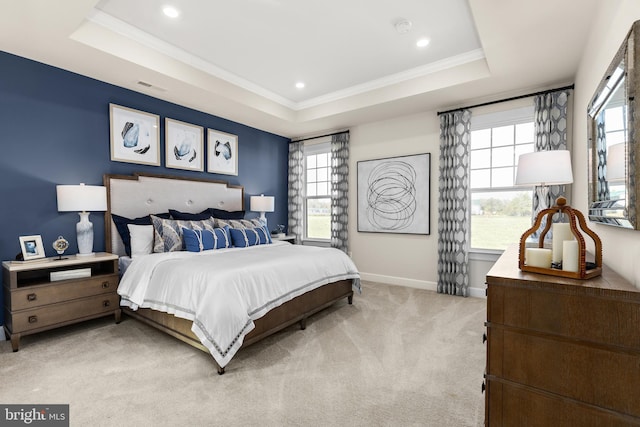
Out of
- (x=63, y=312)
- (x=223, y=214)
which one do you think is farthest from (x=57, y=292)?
(x=223, y=214)

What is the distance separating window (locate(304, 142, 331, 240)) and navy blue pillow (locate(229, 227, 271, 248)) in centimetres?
193

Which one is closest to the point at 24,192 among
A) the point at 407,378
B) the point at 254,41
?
the point at 254,41

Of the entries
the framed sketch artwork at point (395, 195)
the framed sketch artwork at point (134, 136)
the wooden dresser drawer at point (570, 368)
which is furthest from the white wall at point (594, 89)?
the framed sketch artwork at point (134, 136)

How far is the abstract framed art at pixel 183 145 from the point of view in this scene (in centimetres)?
414

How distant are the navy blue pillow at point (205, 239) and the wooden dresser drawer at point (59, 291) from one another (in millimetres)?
784

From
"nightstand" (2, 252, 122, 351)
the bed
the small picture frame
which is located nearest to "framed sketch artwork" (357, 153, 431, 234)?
the bed

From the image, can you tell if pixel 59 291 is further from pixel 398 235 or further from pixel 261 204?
pixel 398 235

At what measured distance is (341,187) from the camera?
535cm

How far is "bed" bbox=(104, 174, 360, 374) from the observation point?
90.4 inches

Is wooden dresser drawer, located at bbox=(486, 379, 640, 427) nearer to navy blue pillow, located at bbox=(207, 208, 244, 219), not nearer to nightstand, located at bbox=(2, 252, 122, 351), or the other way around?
nightstand, located at bbox=(2, 252, 122, 351)

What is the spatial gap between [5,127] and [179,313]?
98.6 inches

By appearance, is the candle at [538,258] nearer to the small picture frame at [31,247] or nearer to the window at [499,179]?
the window at [499,179]

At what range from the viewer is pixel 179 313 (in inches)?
97.1

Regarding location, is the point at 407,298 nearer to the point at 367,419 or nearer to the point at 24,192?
the point at 367,419
